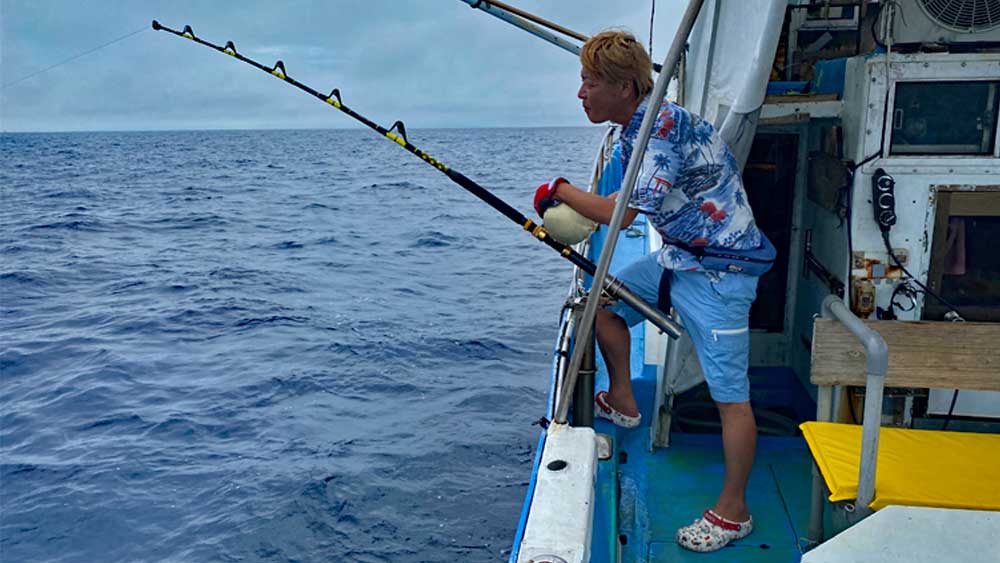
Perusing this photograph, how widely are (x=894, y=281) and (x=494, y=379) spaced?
6.42 metres

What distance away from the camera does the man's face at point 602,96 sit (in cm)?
258

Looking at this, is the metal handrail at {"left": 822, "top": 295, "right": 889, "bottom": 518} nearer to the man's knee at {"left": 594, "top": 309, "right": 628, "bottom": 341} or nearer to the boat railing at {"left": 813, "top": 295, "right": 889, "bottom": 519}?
the boat railing at {"left": 813, "top": 295, "right": 889, "bottom": 519}

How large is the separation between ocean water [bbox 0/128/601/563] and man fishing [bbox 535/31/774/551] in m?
3.10

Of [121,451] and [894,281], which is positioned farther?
[121,451]

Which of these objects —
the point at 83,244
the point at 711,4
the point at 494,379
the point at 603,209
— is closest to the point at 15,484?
the point at 494,379

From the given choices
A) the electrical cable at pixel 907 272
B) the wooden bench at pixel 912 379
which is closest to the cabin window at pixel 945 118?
the electrical cable at pixel 907 272

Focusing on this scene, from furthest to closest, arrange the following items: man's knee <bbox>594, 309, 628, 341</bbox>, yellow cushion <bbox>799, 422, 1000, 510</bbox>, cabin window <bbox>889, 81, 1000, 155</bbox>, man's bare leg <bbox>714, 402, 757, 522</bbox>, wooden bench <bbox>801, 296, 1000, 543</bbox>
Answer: man's knee <bbox>594, 309, 628, 341</bbox>, cabin window <bbox>889, 81, 1000, 155</bbox>, man's bare leg <bbox>714, 402, 757, 522</bbox>, wooden bench <bbox>801, 296, 1000, 543</bbox>, yellow cushion <bbox>799, 422, 1000, 510</bbox>

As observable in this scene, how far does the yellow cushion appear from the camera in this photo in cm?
229

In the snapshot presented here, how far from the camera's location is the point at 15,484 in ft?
21.6

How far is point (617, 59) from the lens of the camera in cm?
250

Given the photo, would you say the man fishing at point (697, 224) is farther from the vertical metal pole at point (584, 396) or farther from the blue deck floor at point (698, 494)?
the vertical metal pole at point (584, 396)

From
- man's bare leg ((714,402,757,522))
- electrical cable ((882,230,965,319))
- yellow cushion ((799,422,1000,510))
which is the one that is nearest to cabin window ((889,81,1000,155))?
electrical cable ((882,230,965,319))

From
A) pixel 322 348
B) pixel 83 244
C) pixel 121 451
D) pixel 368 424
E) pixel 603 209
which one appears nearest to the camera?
pixel 603 209

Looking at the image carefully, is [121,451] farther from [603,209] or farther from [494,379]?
[603,209]
